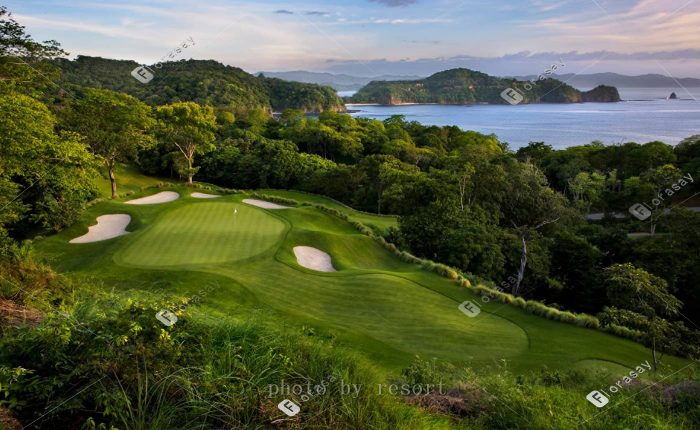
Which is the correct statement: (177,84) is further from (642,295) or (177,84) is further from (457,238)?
(642,295)

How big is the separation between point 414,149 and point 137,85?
55059 mm

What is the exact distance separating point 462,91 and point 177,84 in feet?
255

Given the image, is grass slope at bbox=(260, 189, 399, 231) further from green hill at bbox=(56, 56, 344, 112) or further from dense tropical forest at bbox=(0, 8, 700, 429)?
green hill at bbox=(56, 56, 344, 112)

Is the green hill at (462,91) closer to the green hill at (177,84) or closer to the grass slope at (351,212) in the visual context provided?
the green hill at (177,84)

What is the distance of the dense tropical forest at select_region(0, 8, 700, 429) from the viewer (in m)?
3.93

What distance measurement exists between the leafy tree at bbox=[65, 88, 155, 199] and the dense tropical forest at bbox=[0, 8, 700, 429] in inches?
5.1

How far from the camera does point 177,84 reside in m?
80.7

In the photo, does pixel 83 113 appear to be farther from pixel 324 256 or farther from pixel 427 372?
pixel 427 372

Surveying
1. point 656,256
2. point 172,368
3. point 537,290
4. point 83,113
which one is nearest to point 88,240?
point 83,113

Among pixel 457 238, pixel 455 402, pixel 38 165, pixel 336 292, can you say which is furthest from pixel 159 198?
pixel 455 402

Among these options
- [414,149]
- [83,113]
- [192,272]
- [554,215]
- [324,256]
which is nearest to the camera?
[192,272]

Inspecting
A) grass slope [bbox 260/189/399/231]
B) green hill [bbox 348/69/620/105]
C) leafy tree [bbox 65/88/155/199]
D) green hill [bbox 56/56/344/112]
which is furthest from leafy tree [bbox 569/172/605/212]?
green hill [bbox 56/56/344/112]

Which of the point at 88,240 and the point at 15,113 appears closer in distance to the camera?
the point at 15,113

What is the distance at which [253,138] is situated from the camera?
6706 cm
